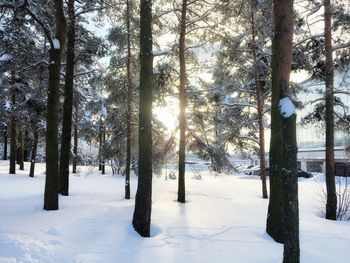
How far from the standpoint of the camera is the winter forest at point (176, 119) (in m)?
6.23

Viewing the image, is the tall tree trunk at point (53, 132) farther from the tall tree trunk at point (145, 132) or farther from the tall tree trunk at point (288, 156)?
the tall tree trunk at point (288, 156)

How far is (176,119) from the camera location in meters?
14.7

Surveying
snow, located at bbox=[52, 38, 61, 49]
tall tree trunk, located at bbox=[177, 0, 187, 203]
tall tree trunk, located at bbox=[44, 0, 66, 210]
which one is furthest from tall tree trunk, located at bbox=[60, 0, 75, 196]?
tall tree trunk, located at bbox=[177, 0, 187, 203]

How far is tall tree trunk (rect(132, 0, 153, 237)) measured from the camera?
7609 millimetres

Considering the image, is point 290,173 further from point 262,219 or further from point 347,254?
point 262,219

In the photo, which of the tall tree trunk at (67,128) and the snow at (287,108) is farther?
the tall tree trunk at (67,128)

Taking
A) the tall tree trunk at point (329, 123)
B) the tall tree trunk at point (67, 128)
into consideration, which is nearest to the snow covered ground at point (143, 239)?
the tall tree trunk at point (329, 123)

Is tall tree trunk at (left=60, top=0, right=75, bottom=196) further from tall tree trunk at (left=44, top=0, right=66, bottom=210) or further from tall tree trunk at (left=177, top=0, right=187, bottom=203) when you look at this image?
tall tree trunk at (left=177, top=0, right=187, bottom=203)

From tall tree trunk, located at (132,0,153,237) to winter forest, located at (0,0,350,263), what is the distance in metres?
0.02

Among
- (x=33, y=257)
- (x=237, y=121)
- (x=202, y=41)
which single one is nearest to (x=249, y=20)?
(x=202, y=41)

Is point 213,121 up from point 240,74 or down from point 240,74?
down

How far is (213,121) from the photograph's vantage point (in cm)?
1780

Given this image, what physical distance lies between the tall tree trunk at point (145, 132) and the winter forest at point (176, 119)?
21 millimetres

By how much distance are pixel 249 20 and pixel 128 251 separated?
38.8ft
